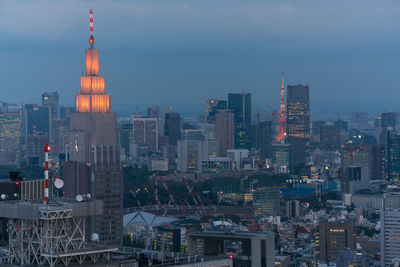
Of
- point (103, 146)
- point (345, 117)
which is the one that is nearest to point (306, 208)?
point (103, 146)

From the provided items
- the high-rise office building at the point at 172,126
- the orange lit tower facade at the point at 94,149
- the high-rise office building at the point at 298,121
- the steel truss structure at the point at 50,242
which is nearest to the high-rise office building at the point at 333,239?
the orange lit tower facade at the point at 94,149

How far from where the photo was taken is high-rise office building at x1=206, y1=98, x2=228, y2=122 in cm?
15050

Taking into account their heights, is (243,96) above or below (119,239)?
above

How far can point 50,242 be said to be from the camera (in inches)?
685

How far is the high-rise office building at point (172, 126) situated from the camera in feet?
469

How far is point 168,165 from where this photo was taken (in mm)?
119938

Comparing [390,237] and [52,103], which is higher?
[52,103]

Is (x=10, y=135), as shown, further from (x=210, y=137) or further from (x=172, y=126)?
(x=210, y=137)

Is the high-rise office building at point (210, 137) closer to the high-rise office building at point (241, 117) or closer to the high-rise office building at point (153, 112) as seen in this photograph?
the high-rise office building at point (241, 117)

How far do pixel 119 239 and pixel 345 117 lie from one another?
137 m

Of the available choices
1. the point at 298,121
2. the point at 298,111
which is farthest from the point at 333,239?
the point at 298,111

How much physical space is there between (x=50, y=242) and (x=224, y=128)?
404 ft

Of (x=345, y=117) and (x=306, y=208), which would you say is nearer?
(x=306, y=208)

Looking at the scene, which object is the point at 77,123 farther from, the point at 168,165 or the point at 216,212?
the point at 168,165
